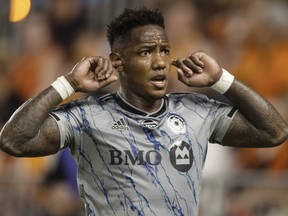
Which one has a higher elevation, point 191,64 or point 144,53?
point 144,53

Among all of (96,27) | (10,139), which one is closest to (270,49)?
(96,27)

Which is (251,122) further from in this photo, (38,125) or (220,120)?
(38,125)

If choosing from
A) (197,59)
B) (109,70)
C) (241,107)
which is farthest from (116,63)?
(241,107)

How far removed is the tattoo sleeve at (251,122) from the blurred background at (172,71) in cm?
284

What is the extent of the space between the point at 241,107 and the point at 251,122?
112mm

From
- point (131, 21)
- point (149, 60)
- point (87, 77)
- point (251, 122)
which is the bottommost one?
point (251, 122)

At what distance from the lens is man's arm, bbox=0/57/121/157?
18.0ft

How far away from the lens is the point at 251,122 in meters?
5.91

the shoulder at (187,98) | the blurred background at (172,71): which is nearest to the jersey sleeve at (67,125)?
the shoulder at (187,98)

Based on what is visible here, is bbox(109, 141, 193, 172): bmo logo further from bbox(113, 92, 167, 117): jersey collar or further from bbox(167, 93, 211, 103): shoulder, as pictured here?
bbox(167, 93, 211, 103): shoulder

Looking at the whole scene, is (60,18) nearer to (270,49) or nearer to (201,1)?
(201,1)

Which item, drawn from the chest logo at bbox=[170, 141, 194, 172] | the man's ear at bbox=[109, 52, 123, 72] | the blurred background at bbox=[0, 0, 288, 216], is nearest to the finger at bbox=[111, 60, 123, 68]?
the man's ear at bbox=[109, 52, 123, 72]

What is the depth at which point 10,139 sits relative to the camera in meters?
5.49

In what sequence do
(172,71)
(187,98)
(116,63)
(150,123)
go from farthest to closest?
(172,71) → (187,98) → (116,63) → (150,123)
